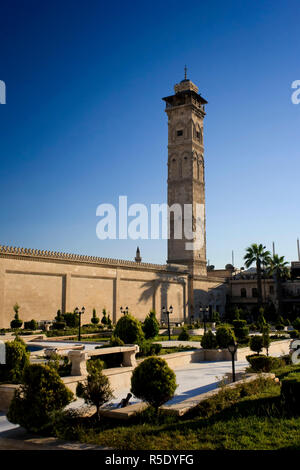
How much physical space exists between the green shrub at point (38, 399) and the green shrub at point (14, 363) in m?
2.96

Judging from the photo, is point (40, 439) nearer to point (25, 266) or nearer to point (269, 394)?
point (269, 394)

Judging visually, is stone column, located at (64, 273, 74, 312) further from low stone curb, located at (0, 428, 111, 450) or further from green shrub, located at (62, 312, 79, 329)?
low stone curb, located at (0, 428, 111, 450)

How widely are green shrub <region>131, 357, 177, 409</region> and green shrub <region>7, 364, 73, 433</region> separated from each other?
4.12ft

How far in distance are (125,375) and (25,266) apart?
16.0 metres

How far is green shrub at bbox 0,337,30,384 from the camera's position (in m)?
8.91

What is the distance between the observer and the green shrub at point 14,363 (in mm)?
8906

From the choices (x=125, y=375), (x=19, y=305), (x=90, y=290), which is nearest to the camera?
(x=125, y=375)

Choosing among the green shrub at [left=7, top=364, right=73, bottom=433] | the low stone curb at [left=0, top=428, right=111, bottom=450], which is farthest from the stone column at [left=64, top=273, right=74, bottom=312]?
the low stone curb at [left=0, top=428, right=111, bottom=450]

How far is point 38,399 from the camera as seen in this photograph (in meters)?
5.90

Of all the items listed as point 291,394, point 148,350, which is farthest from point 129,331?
point 291,394

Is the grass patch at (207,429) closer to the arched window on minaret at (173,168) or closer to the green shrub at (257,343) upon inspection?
the green shrub at (257,343)

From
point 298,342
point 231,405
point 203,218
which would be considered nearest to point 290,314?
point 203,218

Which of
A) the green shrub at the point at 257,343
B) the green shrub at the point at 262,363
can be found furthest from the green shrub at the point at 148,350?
the green shrub at the point at 257,343

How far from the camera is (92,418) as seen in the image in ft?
21.8
